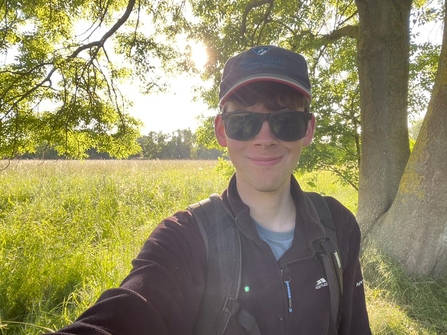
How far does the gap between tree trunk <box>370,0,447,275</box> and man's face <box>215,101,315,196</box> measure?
8.88 feet

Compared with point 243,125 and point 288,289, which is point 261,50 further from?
point 288,289

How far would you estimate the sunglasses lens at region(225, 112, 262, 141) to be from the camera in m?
1.30

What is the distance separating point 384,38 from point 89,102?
5020 millimetres

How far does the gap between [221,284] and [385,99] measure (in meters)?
4.11

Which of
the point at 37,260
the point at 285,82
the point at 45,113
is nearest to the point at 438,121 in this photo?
the point at 285,82

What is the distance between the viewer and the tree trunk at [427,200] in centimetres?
324

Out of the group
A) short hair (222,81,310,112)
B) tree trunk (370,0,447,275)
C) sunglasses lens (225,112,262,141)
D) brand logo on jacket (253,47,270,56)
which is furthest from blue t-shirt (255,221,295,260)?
tree trunk (370,0,447,275)

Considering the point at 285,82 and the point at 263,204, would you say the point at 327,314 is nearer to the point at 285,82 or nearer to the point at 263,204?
the point at 263,204

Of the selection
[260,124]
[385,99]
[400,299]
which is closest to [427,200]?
[400,299]

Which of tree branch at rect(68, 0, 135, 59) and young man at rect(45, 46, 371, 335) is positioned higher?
tree branch at rect(68, 0, 135, 59)

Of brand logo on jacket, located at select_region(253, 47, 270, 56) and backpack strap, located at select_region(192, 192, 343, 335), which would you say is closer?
backpack strap, located at select_region(192, 192, 343, 335)

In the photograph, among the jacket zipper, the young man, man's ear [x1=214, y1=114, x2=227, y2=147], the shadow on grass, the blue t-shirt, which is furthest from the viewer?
the shadow on grass

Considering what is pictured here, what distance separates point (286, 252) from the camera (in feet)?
4.01

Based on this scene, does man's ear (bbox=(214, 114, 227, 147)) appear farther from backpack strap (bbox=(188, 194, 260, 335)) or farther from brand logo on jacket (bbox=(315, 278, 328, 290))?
brand logo on jacket (bbox=(315, 278, 328, 290))
